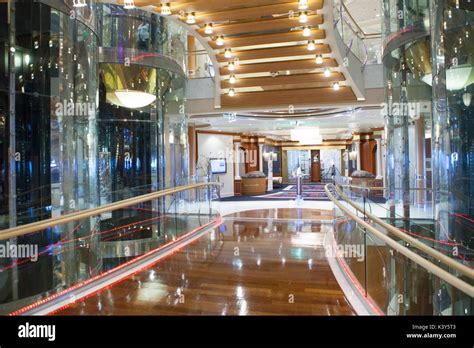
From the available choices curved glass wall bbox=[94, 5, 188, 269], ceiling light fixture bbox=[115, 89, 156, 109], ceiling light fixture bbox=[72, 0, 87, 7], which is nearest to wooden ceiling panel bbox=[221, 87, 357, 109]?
curved glass wall bbox=[94, 5, 188, 269]

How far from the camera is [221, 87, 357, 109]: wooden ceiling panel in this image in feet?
26.3

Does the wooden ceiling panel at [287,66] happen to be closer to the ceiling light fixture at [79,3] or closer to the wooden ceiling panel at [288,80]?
the wooden ceiling panel at [288,80]

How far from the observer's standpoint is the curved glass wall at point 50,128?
4.44 meters

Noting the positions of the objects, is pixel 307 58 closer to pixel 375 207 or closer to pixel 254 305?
pixel 375 207

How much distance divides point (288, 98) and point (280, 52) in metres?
1.79

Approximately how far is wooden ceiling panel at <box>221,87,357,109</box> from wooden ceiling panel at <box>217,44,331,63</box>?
1619 millimetres

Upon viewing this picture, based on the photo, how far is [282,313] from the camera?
2.87 meters

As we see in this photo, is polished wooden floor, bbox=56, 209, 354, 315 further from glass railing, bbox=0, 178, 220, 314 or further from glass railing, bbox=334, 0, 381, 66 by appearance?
glass railing, bbox=334, 0, 381, 66

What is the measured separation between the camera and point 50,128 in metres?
5.04

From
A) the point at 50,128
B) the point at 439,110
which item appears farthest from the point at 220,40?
the point at 439,110

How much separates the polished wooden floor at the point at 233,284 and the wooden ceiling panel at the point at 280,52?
3.52 m

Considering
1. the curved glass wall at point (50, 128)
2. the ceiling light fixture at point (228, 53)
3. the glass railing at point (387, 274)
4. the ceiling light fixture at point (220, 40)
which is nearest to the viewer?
the glass railing at point (387, 274)

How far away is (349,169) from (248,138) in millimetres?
8373

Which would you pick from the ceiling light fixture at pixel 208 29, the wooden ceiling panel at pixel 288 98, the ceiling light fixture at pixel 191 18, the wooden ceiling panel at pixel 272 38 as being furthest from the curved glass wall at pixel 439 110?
the ceiling light fixture at pixel 191 18
